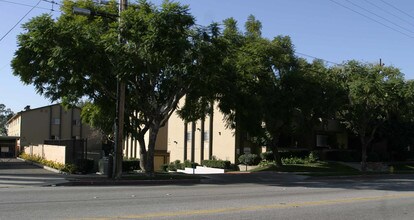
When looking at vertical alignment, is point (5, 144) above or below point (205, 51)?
below

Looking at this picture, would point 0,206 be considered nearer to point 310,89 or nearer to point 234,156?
point 310,89

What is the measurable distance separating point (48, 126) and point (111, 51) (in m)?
47.2

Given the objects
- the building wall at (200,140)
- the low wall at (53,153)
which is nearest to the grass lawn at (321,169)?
the building wall at (200,140)

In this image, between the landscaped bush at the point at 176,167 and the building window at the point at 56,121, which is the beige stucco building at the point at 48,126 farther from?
the landscaped bush at the point at 176,167

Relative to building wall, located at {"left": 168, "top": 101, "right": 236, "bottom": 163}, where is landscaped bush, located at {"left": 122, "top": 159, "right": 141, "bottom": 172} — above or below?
below

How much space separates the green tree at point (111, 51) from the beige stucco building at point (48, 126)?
38416 millimetres

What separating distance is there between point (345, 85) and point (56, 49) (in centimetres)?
2062

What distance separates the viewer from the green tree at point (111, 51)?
66.5ft

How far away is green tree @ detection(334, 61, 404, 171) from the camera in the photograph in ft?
99.6

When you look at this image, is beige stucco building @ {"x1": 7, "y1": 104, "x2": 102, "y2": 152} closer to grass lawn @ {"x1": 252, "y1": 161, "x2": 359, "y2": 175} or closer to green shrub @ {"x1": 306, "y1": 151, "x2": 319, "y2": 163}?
green shrub @ {"x1": 306, "y1": 151, "x2": 319, "y2": 163}

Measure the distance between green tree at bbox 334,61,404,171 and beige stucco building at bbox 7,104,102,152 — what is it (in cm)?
3641

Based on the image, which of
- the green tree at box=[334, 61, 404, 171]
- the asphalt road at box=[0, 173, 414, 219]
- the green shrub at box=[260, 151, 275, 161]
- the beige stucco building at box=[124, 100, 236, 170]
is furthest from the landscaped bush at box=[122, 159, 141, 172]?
the asphalt road at box=[0, 173, 414, 219]

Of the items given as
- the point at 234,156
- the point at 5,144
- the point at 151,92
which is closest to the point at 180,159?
the point at 234,156

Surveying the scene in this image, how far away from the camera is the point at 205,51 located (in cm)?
2139
